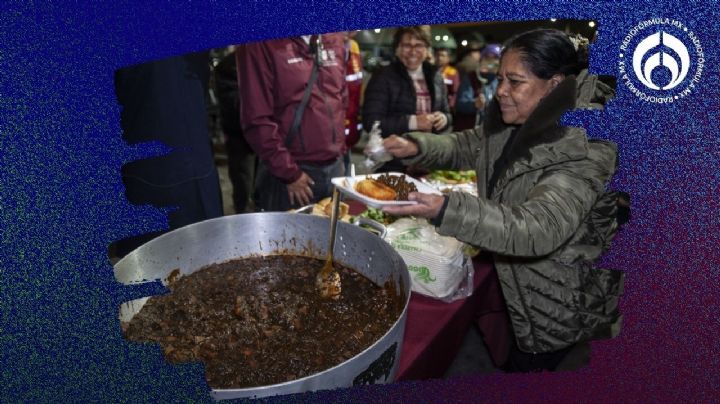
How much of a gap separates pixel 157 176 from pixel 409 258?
1077 millimetres

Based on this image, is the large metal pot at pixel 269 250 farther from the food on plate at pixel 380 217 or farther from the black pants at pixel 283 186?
the black pants at pixel 283 186

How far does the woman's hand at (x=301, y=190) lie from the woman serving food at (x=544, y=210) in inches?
55.4

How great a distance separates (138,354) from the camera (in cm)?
77

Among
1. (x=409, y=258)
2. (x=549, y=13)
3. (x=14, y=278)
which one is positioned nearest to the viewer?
(x=14, y=278)

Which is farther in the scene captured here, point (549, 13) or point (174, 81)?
point (174, 81)

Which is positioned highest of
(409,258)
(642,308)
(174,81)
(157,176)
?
(174,81)

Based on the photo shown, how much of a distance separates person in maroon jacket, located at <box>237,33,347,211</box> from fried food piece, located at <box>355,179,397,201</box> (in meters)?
1.24

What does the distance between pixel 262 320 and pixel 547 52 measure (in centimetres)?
117

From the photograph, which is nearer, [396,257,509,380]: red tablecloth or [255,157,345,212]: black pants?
[396,257,509,380]: red tablecloth

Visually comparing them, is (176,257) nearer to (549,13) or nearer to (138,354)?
(138,354)

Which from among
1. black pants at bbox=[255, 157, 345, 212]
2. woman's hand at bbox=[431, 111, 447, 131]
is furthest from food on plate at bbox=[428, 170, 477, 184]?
black pants at bbox=[255, 157, 345, 212]

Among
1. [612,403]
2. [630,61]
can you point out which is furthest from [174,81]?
[612,403]

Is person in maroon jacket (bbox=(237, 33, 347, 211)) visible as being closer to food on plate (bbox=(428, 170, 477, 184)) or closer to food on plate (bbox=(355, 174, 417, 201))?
food on plate (bbox=(428, 170, 477, 184))

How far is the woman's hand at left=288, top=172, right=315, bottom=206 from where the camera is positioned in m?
2.89
